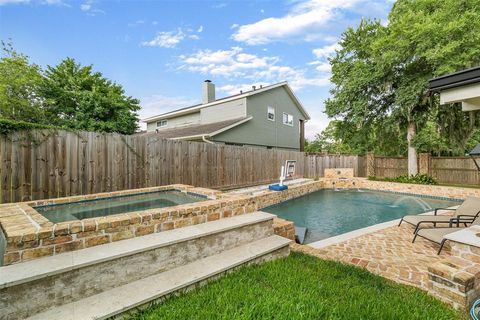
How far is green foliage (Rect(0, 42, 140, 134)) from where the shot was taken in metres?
13.9

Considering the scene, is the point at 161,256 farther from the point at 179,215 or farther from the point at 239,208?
the point at 239,208

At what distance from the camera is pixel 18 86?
46.2 ft

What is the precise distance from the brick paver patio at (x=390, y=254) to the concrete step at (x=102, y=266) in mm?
1851

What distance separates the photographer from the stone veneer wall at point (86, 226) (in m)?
2.10

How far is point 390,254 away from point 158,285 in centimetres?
383

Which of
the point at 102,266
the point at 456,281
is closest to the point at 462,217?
the point at 456,281

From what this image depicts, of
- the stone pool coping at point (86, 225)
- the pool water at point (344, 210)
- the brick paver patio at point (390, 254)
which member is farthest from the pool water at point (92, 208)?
the pool water at point (344, 210)

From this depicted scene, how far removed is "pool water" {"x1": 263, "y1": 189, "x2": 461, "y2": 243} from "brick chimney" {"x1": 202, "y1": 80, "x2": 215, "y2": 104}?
11.0 meters

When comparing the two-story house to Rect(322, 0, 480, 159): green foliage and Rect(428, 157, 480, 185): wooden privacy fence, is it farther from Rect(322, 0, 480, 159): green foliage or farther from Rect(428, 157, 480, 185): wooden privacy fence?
Rect(428, 157, 480, 185): wooden privacy fence

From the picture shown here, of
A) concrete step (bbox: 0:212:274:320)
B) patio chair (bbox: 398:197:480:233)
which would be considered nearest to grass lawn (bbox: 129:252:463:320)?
concrete step (bbox: 0:212:274:320)

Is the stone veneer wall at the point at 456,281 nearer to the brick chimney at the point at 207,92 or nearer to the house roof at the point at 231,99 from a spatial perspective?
the house roof at the point at 231,99

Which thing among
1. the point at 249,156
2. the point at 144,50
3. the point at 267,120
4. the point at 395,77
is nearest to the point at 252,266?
the point at 249,156

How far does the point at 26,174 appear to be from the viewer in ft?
16.0

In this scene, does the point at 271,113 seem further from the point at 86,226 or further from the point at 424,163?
the point at 86,226
